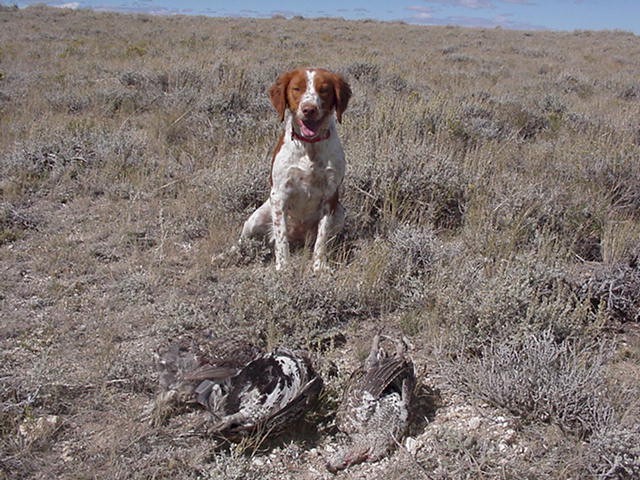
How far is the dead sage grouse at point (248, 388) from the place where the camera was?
2039 mm

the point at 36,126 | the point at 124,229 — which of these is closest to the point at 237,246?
the point at 124,229

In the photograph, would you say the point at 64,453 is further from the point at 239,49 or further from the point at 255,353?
the point at 239,49

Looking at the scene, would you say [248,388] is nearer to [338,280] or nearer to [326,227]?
[338,280]

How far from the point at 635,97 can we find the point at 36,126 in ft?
34.7

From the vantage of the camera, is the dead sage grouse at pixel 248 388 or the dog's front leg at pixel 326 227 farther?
the dog's front leg at pixel 326 227

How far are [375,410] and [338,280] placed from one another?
1202 mm

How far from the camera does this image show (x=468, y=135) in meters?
6.12

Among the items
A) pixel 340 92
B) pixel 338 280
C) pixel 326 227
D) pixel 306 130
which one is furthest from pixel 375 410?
pixel 340 92

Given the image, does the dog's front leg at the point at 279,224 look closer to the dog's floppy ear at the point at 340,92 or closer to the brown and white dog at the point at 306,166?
the brown and white dog at the point at 306,166

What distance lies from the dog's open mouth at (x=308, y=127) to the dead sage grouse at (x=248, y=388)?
171 centimetres

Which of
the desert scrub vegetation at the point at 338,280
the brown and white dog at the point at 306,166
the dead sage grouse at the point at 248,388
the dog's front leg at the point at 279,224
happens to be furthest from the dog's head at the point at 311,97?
the dead sage grouse at the point at 248,388

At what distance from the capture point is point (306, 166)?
12.1 feet

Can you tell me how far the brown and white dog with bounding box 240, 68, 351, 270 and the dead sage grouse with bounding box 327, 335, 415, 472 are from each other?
134 cm

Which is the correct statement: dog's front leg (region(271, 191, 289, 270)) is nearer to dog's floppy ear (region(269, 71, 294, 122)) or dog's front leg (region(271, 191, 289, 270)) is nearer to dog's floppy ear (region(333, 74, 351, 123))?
dog's floppy ear (region(269, 71, 294, 122))
